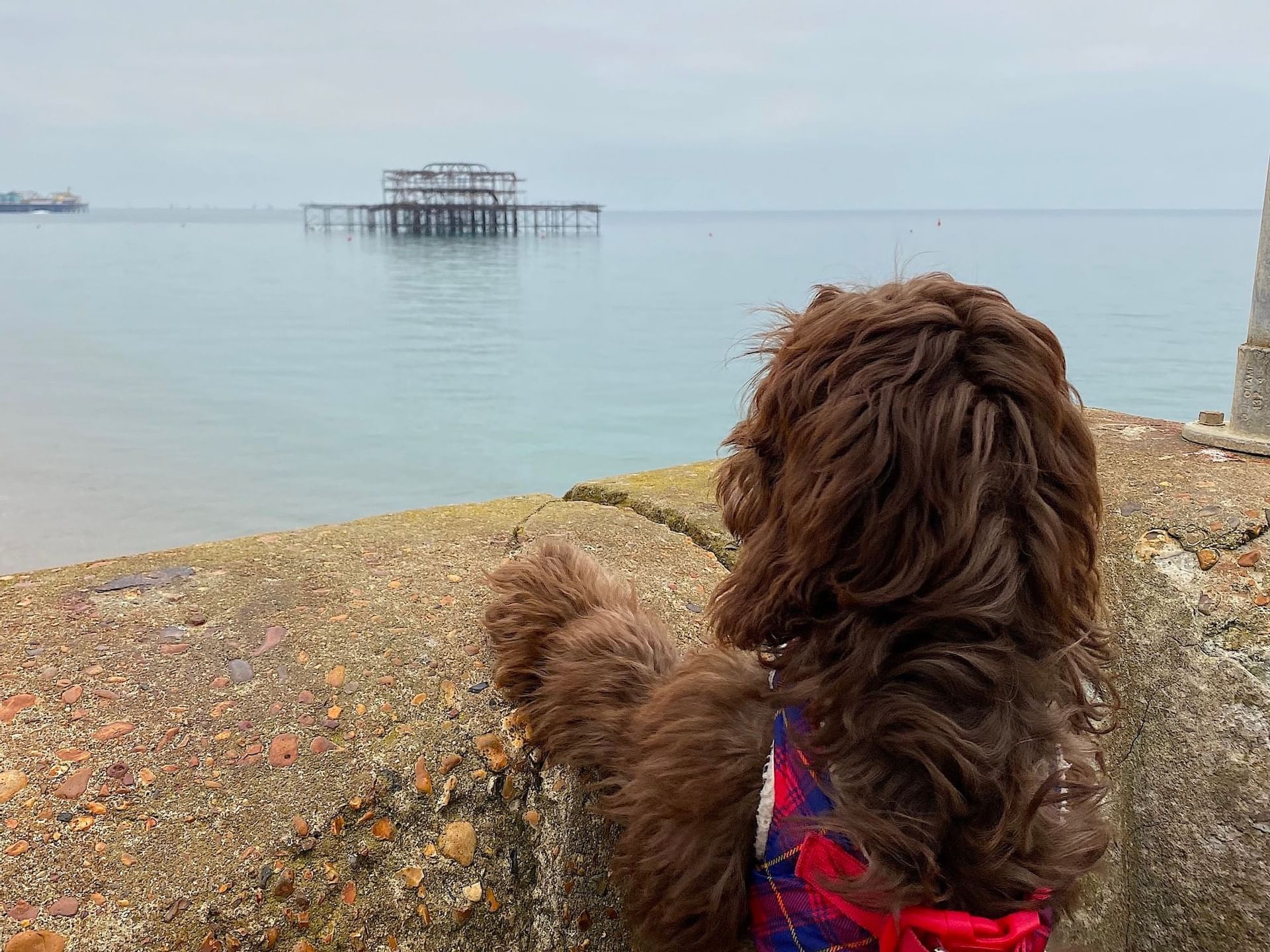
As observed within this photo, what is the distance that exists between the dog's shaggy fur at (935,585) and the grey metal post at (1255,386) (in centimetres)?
244

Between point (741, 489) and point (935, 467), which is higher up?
point (935, 467)

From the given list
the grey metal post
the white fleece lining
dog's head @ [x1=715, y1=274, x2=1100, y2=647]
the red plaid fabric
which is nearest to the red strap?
the red plaid fabric

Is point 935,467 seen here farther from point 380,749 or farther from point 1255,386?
point 1255,386

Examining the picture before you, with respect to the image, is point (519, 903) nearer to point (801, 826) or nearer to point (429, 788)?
point (429, 788)

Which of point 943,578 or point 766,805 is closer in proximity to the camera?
point 943,578

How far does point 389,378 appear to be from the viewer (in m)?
20.9

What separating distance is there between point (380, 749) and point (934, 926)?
1.40 m

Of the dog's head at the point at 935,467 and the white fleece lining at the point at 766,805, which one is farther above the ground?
the dog's head at the point at 935,467

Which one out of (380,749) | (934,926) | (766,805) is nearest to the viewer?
(934,926)

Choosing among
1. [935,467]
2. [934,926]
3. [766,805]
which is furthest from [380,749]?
[935,467]

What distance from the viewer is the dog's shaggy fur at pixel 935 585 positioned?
5.34ft

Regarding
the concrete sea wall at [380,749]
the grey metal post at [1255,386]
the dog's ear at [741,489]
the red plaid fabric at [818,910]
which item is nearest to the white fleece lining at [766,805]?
the red plaid fabric at [818,910]

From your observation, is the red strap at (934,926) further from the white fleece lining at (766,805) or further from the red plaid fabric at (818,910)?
the white fleece lining at (766,805)

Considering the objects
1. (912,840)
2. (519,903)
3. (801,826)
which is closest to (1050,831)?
(912,840)
